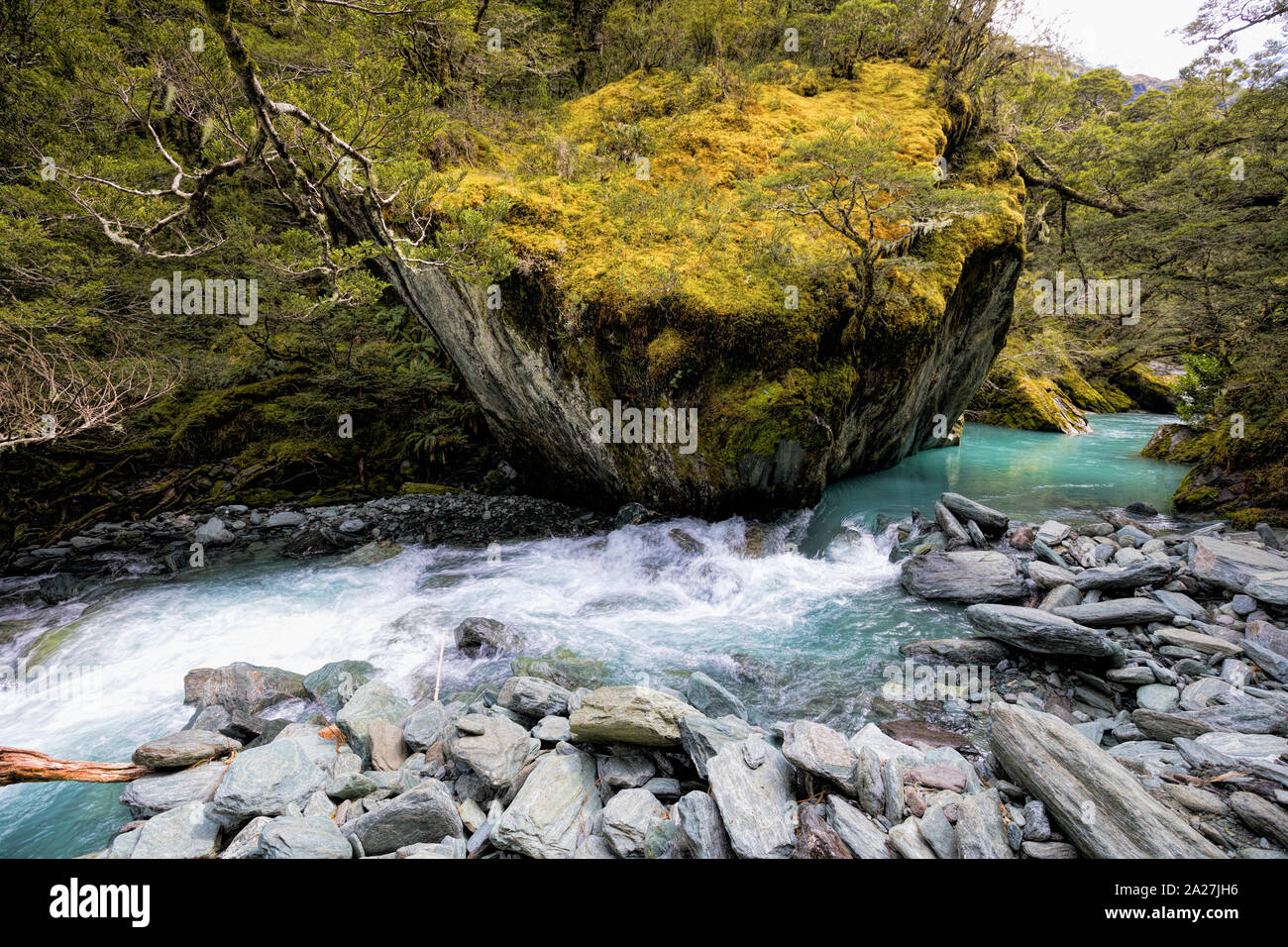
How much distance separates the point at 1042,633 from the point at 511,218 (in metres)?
8.82

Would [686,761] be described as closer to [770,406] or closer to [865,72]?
[770,406]

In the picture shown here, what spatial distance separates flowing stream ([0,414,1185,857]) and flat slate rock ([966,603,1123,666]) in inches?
25.3

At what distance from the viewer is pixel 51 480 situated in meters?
9.35

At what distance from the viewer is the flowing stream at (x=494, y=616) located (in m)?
4.54

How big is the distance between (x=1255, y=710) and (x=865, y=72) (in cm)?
1375

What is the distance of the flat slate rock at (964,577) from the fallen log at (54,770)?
326 inches

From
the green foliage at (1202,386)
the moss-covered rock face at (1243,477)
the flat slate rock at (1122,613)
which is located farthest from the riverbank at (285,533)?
the green foliage at (1202,386)

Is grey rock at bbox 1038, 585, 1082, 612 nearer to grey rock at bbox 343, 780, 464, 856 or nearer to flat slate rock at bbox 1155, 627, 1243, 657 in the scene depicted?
flat slate rock at bbox 1155, 627, 1243, 657

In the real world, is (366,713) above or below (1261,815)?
below

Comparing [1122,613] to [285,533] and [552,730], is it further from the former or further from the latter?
[285,533]

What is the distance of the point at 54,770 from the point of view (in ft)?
11.9

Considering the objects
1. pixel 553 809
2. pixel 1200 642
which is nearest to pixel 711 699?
pixel 553 809

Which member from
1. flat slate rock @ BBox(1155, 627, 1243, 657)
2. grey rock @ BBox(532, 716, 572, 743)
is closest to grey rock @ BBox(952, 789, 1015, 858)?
grey rock @ BBox(532, 716, 572, 743)
